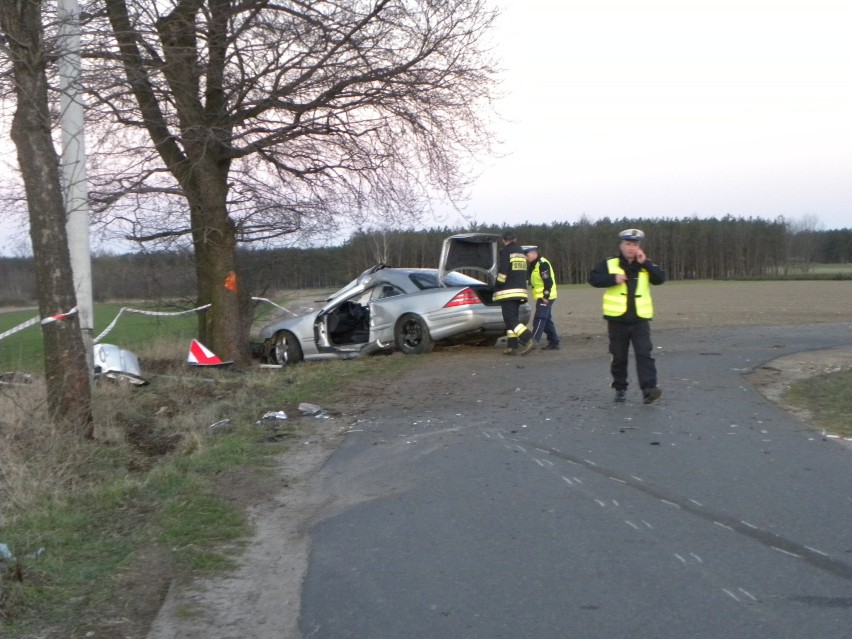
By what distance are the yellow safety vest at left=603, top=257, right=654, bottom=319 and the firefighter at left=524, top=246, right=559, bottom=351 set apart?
5169 millimetres

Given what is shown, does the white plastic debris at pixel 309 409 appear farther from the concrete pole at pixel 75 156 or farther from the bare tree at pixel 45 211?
the concrete pole at pixel 75 156

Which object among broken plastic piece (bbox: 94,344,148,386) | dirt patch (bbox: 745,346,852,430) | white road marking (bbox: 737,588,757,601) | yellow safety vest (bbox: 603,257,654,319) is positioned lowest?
white road marking (bbox: 737,588,757,601)

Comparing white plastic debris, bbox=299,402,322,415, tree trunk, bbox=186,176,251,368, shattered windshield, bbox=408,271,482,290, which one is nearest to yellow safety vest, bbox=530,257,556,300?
shattered windshield, bbox=408,271,482,290

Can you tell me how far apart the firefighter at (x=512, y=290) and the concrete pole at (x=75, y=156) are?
19.5 ft

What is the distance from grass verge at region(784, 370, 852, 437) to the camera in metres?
8.09

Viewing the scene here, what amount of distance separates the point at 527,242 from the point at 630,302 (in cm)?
6517

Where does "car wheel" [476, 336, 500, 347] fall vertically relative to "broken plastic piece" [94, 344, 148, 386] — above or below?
below

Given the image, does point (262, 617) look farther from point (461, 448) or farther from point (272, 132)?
point (272, 132)

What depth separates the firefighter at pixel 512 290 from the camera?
45.6 ft

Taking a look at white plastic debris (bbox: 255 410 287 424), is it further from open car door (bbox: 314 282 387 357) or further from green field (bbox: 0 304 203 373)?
open car door (bbox: 314 282 387 357)

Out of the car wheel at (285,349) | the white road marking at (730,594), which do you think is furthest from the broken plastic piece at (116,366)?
the white road marking at (730,594)

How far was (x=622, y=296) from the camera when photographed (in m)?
9.38

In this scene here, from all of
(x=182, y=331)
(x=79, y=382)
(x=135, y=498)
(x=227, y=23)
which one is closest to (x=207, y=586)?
(x=135, y=498)

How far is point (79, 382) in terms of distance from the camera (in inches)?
334
